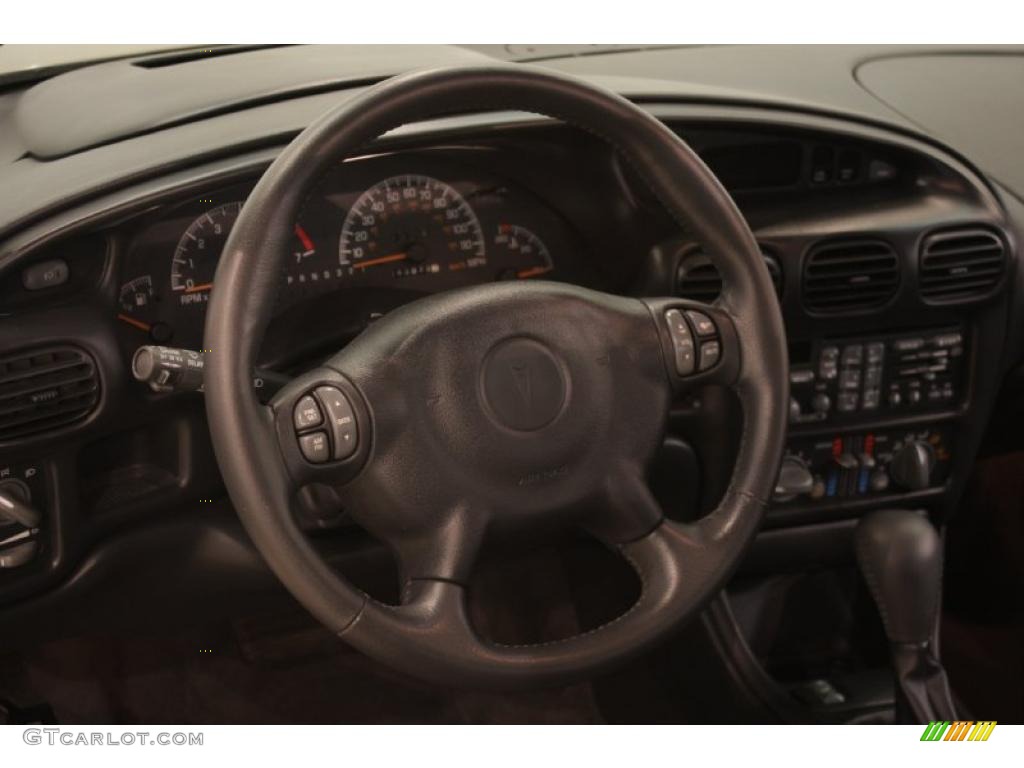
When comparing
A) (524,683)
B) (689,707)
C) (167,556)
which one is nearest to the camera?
(524,683)

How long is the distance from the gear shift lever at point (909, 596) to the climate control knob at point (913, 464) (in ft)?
0.47

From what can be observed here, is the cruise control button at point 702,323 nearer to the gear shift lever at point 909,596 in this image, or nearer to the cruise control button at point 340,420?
the cruise control button at point 340,420

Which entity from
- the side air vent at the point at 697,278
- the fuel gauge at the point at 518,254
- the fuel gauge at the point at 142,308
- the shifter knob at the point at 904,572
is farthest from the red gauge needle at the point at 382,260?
the shifter knob at the point at 904,572

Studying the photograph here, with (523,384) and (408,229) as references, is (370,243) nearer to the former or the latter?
(408,229)

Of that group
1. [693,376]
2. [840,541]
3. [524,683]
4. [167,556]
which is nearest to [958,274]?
[840,541]

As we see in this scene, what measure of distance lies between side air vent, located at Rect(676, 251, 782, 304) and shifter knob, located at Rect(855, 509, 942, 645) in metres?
0.31

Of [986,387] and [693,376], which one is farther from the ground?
[693,376]

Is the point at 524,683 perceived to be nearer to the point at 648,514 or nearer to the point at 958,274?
the point at 648,514

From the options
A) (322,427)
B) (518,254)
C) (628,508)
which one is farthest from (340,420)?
(518,254)

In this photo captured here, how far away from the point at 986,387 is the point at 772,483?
0.66m

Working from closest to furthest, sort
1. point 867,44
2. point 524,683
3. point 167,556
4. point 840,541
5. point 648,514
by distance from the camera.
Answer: point 524,683 < point 648,514 < point 167,556 < point 840,541 < point 867,44

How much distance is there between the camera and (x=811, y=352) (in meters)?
1.69

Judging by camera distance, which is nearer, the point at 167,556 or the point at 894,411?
the point at 167,556

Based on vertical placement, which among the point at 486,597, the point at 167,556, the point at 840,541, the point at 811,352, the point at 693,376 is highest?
the point at 693,376
